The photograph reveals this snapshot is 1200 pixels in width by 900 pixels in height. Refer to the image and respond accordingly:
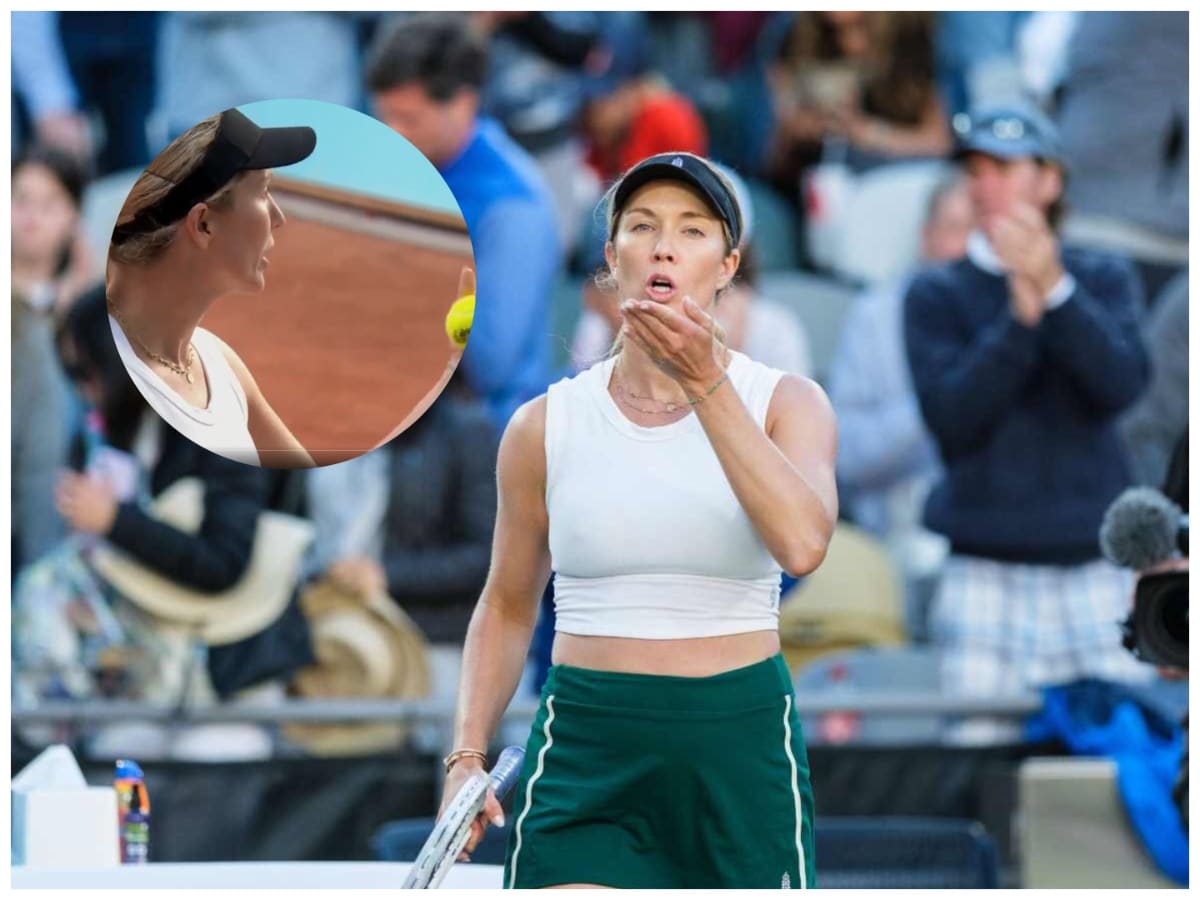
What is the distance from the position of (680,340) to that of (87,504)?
12.6 feet

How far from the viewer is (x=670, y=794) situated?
2.85 metres

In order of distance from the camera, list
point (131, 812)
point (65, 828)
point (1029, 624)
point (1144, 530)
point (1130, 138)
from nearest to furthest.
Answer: point (1144, 530) → point (65, 828) → point (131, 812) → point (1029, 624) → point (1130, 138)

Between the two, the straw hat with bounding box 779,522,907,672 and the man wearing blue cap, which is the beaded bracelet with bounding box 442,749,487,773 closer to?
the man wearing blue cap

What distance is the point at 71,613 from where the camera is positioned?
6.17m

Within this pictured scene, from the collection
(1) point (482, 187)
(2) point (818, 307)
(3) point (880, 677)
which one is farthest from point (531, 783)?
(2) point (818, 307)

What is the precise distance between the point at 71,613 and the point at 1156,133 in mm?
3867

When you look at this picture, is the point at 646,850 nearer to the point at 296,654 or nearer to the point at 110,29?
the point at 296,654

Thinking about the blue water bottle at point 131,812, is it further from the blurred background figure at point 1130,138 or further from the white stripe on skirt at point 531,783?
the blurred background figure at point 1130,138

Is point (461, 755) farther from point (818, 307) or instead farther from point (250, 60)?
point (250, 60)

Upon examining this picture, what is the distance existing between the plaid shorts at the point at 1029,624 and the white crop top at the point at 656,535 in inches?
124

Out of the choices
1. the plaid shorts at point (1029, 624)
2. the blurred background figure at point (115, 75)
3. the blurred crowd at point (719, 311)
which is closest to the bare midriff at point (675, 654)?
the blurred crowd at point (719, 311)

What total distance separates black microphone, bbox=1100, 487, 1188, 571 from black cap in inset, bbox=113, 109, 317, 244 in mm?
1643

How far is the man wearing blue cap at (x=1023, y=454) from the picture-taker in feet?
19.2

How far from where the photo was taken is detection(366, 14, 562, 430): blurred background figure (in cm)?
518
